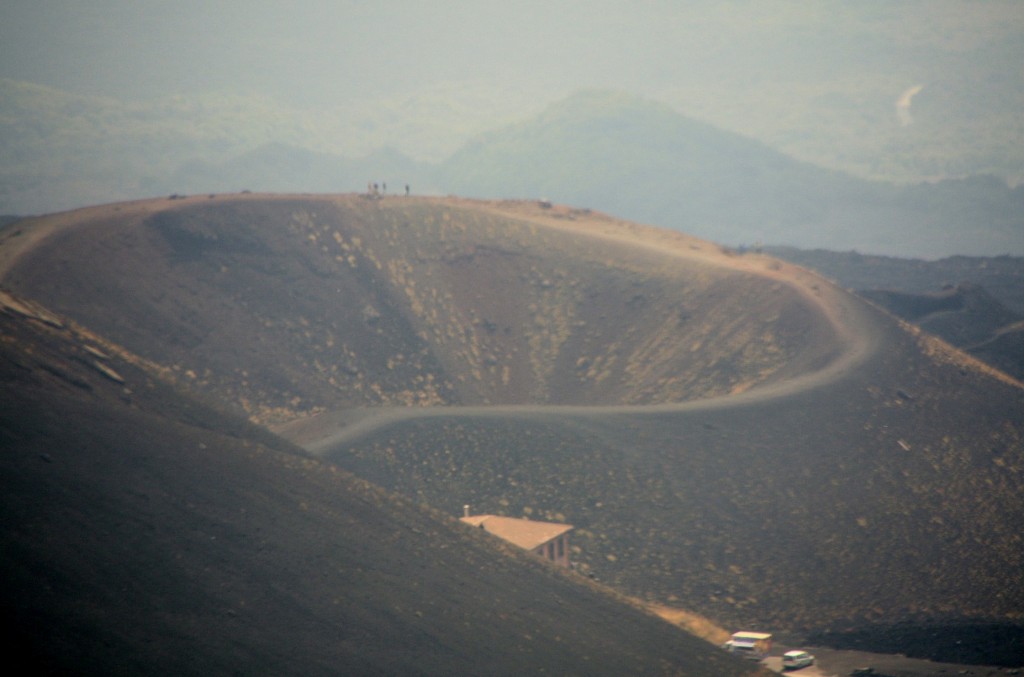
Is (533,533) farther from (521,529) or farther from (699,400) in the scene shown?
(699,400)

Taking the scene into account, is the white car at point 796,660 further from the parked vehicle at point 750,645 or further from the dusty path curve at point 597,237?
the dusty path curve at point 597,237

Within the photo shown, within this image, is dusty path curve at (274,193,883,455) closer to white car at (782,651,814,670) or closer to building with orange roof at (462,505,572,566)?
building with orange roof at (462,505,572,566)

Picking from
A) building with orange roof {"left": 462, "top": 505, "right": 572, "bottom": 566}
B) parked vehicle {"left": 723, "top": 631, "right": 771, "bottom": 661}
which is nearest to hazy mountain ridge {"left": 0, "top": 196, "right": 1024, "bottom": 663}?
building with orange roof {"left": 462, "top": 505, "right": 572, "bottom": 566}

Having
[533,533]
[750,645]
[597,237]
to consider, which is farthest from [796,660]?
[597,237]

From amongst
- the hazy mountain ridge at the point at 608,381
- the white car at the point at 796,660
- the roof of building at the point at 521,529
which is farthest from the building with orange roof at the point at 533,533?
the white car at the point at 796,660

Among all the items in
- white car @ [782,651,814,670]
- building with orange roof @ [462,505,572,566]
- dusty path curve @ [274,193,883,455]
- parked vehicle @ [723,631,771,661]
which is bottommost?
white car @ [782,651,814,670]
